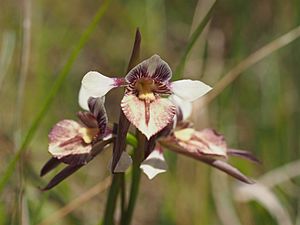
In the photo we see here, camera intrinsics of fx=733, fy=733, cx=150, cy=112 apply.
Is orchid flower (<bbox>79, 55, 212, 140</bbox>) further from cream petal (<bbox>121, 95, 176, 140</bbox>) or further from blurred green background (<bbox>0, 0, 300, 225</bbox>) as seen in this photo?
blurred green background (<bbox>0, 0, 300, 225</bbox>)

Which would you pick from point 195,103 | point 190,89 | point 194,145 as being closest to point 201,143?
point 194,145

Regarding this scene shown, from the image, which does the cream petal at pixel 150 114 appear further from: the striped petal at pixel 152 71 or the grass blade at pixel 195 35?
the grass blade at pixel 195 35

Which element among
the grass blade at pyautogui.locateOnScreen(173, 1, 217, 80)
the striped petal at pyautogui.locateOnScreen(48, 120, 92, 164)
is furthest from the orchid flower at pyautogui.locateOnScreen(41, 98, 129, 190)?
the grass blade at pyautogui.locateOnScreen(173, 1, 217, 80)

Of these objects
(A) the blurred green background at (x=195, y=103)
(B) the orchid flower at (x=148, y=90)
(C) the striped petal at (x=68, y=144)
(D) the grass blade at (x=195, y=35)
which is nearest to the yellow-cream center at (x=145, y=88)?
(B) the orchid flower at (x=148, y=90)

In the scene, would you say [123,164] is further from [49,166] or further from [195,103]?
[195,103]

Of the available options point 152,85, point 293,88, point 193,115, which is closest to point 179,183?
point 193,115

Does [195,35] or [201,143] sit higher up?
[195,35]
